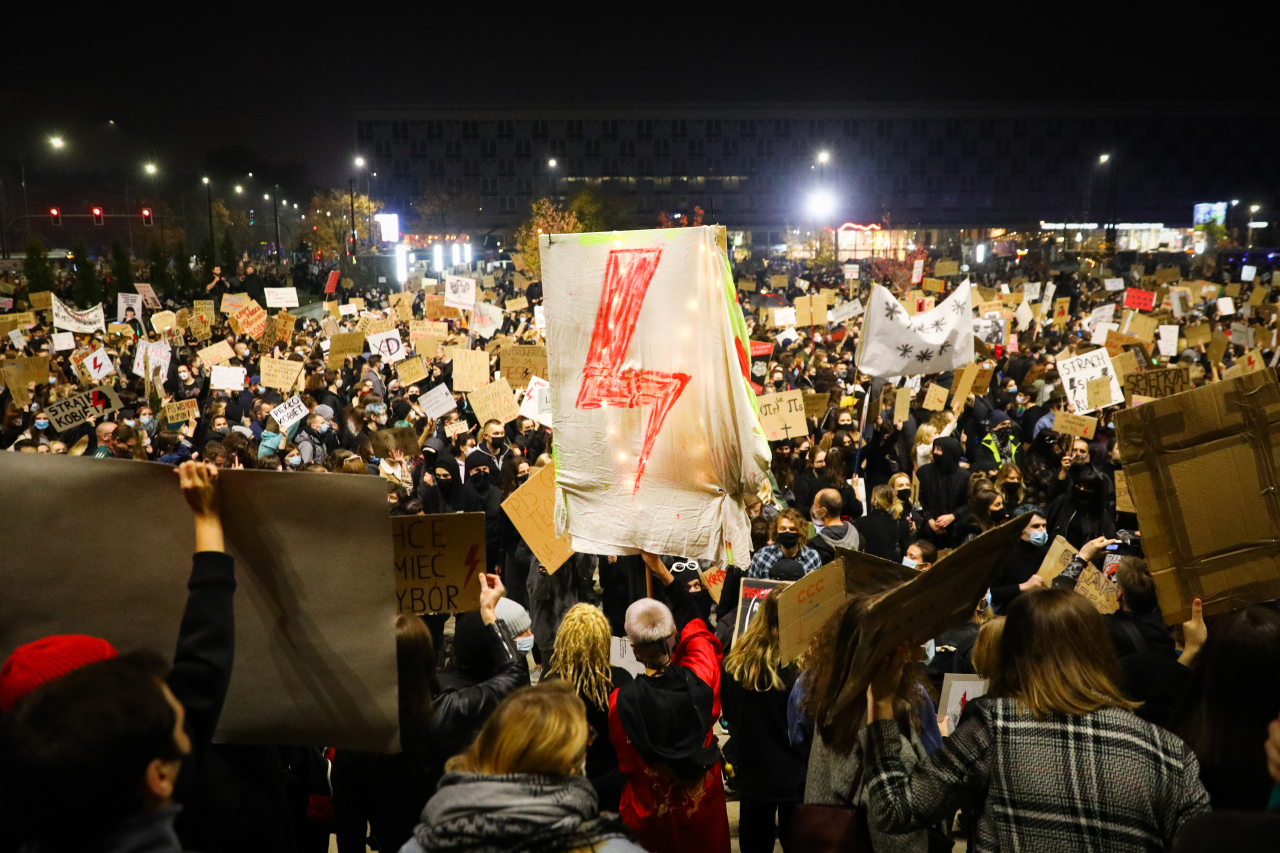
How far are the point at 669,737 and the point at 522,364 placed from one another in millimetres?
9474

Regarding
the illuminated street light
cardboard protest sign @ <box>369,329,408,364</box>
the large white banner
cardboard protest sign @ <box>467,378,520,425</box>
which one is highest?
the illuminated street light

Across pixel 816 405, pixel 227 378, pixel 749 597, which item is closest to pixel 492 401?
pixel 816 405

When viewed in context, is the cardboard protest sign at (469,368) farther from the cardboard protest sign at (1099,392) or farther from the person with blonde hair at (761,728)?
the person with blonde hair at (761,728)

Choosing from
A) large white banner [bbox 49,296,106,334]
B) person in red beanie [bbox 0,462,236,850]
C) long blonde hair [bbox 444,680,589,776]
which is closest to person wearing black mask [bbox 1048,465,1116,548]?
long blonde hair [bbox 444,680,589,776]

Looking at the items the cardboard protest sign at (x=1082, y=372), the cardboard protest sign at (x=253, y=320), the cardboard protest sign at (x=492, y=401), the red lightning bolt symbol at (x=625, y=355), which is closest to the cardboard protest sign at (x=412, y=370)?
the cardboard protest sign at (x=492, y=401)

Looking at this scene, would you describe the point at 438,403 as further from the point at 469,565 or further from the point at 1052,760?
the point at 1052,760

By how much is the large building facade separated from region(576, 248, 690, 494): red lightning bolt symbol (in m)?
106

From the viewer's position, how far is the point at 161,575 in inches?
105

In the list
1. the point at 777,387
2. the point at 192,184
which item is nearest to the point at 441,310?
the point at 777,387

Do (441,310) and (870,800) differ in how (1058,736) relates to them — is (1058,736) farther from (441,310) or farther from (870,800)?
(441,310)

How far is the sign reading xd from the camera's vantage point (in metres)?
3.98

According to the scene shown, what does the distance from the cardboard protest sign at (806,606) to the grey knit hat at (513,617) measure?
1.06m

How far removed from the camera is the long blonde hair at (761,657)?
161 inches

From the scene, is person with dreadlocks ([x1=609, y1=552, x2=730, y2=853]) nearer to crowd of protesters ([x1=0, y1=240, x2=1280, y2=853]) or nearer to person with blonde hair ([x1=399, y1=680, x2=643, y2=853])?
crowd of protesters ([x1=0, y1=240, x2=1280, y2=853])
